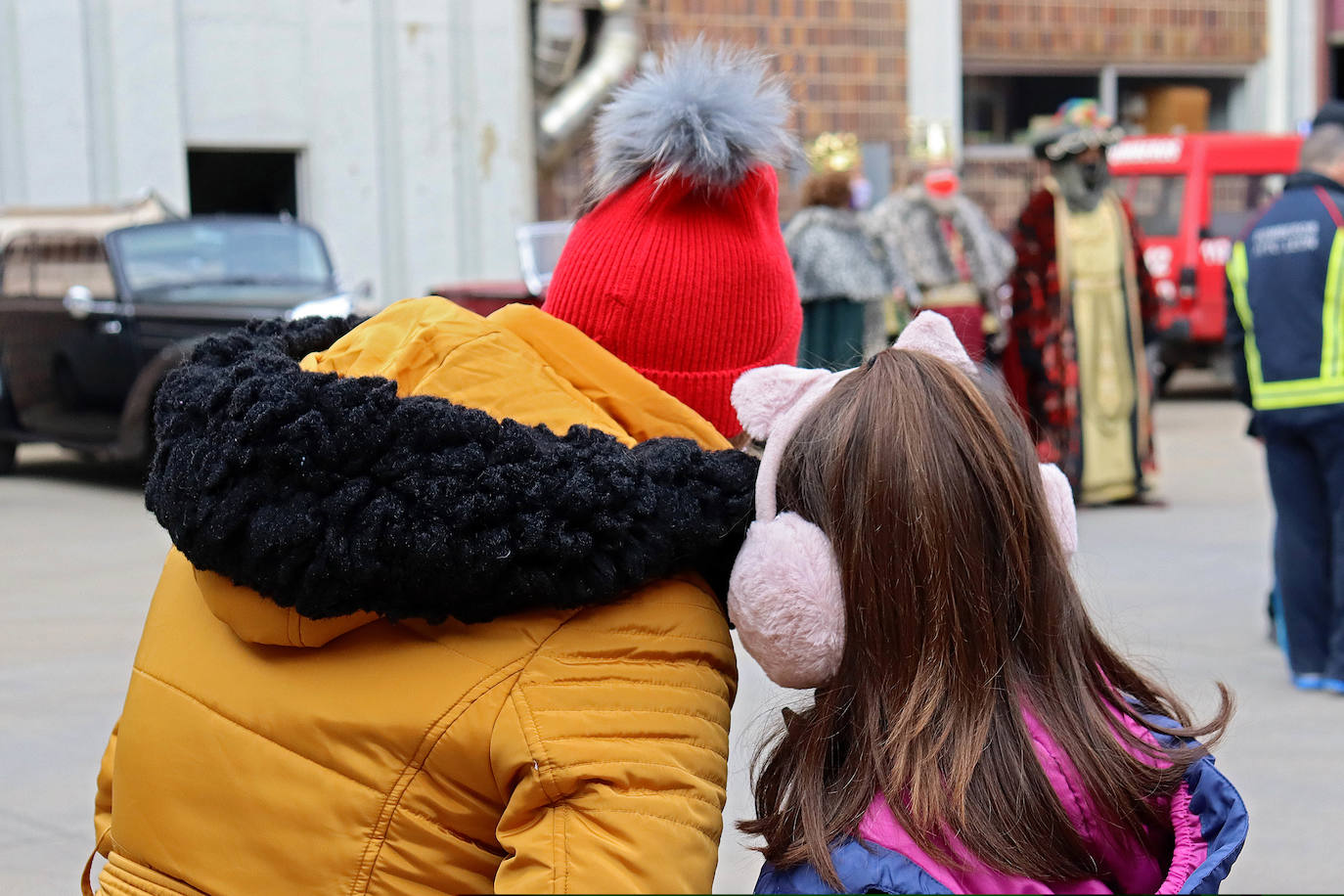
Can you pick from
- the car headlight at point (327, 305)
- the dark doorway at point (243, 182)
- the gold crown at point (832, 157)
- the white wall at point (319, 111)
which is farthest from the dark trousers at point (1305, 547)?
the dark doorway at point (243, 182)

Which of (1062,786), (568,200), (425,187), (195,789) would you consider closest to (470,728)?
(195,789)

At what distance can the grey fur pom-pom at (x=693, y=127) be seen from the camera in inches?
70.0

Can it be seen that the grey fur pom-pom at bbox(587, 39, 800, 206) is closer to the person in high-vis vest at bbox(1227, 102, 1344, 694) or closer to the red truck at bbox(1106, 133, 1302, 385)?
the person in high-vis vest at bbox(1227, 102, 1344, 694)

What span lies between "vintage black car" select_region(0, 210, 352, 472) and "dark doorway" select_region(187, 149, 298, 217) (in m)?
3.68

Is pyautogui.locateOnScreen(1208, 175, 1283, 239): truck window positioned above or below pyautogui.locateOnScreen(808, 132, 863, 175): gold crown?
below

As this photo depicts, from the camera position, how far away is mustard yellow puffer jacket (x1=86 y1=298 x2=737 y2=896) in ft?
4.67

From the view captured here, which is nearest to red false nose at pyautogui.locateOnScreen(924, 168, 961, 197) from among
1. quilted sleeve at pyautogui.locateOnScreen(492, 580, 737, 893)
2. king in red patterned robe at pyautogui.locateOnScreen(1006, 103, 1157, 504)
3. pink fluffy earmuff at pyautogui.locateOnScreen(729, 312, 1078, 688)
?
king in red patterned robe at pyautogui.locateOnScreen(1006, 103, 1157, 504)

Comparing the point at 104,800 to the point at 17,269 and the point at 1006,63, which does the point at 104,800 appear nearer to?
the point at 17,269

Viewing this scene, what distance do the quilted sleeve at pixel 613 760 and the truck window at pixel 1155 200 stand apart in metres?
14.9

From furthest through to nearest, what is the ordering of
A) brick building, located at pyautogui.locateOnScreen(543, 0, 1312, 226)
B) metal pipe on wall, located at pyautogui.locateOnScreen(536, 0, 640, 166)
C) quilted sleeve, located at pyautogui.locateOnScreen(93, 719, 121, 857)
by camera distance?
brick building, located at pyautogui.locateOnScreen(543, 0, 1312, 226) < metal pipe on wall, located at pyautogui.locateOnScreen(536, 0, 640, 166) < quilted sleeve, located at pyautogui.locateOnScreen(93, 719, 121, 857)

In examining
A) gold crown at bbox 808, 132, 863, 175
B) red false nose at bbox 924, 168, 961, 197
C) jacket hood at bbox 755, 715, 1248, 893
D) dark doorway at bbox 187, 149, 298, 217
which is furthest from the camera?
dark doorway at bbox 187, 149, 298, 217

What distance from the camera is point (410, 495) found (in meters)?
1.45

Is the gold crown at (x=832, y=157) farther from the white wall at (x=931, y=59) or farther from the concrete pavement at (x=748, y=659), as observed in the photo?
the white wall at (x=931, y=59)

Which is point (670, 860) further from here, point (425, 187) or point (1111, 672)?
point (425, 187)
